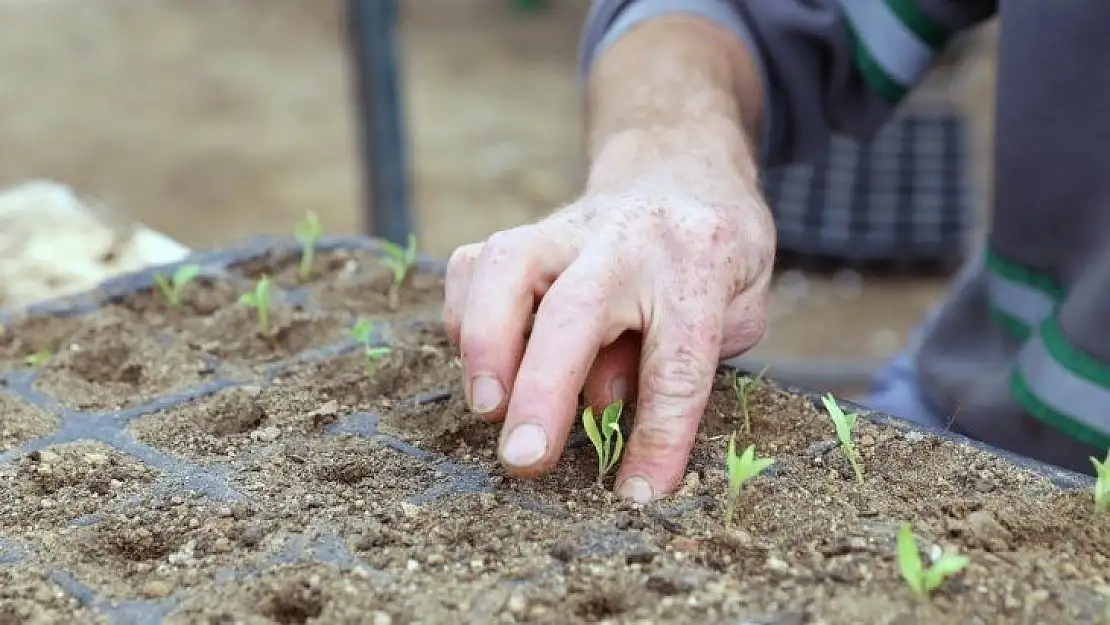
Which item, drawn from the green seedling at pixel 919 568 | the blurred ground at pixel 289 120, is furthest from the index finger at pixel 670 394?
the blurred ground at pixel 289 120

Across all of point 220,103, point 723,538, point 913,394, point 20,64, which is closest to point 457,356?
point 723,538

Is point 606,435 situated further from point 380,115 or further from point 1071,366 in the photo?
point 380,115

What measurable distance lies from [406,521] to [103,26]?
25.4ft

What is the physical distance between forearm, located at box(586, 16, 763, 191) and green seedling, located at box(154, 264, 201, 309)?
1.65ft

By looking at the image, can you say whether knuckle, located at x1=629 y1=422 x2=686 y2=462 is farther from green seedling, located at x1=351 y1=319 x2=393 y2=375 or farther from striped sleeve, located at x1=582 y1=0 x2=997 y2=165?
striped sleeve, located at x1=582 y1=0 x2=997 y2=165

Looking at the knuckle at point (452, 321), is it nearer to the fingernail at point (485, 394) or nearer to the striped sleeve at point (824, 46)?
the fingernail at point (485, 394)

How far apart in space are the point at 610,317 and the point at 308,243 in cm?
66

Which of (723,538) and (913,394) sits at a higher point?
(723,538)

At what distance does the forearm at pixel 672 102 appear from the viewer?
1.35 metres

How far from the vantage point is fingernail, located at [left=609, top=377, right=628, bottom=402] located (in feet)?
3.72

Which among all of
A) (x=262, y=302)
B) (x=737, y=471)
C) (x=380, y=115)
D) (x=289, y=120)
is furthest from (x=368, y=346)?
(x=289, y=120)

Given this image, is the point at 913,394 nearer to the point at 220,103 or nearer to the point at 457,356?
the point at 457,356

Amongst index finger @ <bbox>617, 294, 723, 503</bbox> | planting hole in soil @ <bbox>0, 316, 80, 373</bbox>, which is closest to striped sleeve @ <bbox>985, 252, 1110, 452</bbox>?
index finger @ <bbox>617, 294, 723, 503</bbox>

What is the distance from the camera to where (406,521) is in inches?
38.4
